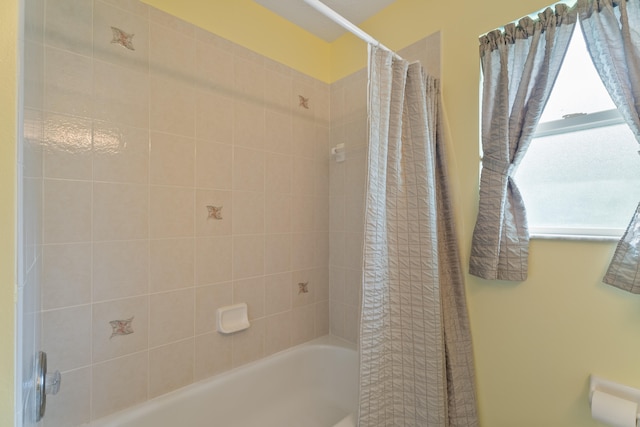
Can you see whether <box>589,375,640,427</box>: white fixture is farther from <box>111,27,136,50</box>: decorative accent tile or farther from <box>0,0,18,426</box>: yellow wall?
<box>111,27,136,50</box>: decorative accent tile

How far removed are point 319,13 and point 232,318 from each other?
1.84 meters

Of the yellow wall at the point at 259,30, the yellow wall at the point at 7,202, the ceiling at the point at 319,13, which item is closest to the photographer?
the yellow wall at the point at 7,202

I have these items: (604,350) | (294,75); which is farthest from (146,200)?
(604,350)

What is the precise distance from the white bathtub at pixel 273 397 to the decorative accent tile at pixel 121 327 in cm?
32

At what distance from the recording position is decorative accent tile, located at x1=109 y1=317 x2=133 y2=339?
1099mm

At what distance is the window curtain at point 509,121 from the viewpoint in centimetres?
101

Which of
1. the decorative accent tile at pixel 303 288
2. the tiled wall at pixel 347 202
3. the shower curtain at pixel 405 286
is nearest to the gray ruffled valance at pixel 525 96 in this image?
the shower curtain at pixel 405 286

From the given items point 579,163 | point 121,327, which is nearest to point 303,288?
point 121,327

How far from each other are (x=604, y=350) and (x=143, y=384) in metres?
1.81

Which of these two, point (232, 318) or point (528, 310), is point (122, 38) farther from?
Answer: point (528, 310)

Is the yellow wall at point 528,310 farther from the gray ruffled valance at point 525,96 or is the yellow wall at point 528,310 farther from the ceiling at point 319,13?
the ceiling at point 319,13

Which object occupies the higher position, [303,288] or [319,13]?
[319,13]

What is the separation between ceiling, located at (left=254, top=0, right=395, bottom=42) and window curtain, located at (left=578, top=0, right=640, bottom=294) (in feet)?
3.35

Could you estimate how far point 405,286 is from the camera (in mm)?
1129
